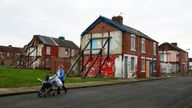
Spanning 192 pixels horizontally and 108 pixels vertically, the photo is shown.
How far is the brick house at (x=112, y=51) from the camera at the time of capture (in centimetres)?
3120

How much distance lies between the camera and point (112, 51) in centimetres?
3172

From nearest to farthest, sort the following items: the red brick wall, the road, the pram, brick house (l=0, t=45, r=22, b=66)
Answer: the road → the pram → the red brick wall → brick house (l=0, t=45, r=22, b=66)

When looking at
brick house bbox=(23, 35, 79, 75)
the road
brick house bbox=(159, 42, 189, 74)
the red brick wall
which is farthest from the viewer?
A: brick house bbox=(159, 42, 189, 74)

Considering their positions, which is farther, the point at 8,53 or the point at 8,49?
the point at 8,49

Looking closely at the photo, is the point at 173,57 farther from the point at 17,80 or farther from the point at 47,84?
the point at 47,84

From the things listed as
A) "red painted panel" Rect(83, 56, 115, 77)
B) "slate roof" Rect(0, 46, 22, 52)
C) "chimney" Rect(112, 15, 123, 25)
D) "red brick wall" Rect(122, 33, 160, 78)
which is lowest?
"red painted panel" Rect(83, 56, 115, 77)

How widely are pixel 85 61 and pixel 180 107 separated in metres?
23.7

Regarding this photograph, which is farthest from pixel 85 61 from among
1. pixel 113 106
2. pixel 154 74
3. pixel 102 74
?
pixel 113 106

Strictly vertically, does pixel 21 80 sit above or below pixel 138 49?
below

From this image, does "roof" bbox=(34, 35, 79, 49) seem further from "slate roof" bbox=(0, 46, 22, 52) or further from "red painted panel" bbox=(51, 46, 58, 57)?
"slate roof" bbox=(0, 46, 22, 52)

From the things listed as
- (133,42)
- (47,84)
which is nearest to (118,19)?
(133,42)

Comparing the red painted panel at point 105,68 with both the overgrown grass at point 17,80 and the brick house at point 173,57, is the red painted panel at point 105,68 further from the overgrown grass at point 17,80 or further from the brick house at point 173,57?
the brick house at point 173,57

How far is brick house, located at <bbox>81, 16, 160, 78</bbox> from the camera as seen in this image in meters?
31.2

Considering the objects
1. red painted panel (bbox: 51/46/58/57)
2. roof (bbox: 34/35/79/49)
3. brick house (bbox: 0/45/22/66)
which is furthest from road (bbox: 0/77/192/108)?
brick house (bbox: 0/45/22/66)
